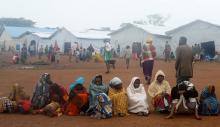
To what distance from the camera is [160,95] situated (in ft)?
27.8

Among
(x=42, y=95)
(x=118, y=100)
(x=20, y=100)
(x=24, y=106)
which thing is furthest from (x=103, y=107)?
(x=20, y=100)

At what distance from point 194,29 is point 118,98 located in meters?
25.5

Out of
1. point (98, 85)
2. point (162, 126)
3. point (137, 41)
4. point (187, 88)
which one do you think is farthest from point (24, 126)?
point (137, 41)

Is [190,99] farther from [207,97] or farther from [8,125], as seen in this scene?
[8,125]

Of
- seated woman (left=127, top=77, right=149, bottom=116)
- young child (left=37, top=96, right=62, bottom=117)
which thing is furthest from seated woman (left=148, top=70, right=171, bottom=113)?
young child (left=37, top=96, right=62, bottom=117)

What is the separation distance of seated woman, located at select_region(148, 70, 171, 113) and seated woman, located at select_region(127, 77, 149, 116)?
0.22 metres

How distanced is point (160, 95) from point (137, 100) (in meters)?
0.49

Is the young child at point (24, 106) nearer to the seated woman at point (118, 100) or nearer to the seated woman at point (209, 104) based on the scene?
the seated woman at point (118, 100)

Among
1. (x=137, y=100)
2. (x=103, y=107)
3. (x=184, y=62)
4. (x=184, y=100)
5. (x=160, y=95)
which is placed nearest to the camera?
(x=184, y=100)

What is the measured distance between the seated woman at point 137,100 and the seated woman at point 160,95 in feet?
0.72

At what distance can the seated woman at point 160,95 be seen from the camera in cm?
845

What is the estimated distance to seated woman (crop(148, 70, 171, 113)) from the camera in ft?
27.7

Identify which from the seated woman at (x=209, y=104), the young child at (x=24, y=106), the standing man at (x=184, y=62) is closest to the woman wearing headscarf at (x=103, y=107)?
the young child at (x=24, y=106)

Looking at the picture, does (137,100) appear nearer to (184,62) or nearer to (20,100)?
(184,62)
